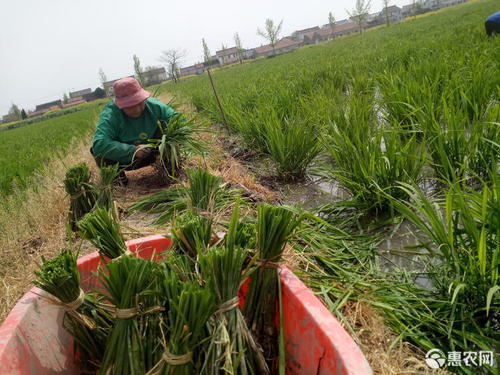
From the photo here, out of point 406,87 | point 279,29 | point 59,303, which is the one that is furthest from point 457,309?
point 279,29

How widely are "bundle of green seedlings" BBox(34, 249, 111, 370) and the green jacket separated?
1.98 metres

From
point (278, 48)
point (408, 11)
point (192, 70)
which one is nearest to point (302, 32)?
point (278, 48)

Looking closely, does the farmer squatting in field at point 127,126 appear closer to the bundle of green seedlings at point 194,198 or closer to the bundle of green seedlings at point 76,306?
the bundle of green seedlings at point 194,198

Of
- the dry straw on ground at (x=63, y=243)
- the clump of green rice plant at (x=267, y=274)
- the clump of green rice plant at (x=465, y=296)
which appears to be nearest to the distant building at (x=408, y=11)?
the dry straw on ground at (x=63, y=243)

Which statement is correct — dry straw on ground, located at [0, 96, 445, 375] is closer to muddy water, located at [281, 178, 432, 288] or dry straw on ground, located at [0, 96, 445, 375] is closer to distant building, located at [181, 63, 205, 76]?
muddy water, located at [281, 178, 432, 288]

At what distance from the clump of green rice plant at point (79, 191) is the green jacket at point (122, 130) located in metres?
0.49

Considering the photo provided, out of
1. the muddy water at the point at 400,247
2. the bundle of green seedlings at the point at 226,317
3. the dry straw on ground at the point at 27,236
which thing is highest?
the bundle of green seedlings at the point at 226,317

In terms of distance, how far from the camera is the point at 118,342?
2.71 ft

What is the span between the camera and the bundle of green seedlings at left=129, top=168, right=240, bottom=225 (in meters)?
1.53

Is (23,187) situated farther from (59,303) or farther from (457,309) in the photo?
(457,309)

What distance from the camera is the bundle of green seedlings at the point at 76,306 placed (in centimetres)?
82

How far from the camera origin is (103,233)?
105 cm

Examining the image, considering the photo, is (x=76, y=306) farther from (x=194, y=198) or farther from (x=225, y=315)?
(x=194, y=198)

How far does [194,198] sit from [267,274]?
0.77m
